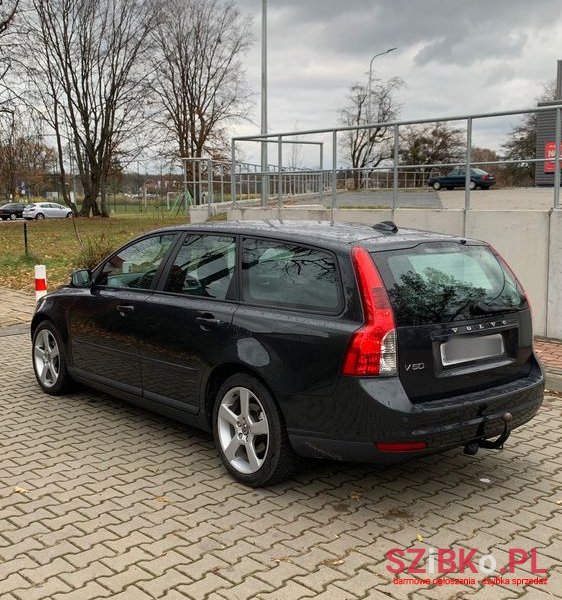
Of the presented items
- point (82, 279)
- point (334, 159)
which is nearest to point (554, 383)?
point (82, 279)

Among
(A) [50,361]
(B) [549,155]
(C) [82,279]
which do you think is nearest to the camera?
(C) [82,279]

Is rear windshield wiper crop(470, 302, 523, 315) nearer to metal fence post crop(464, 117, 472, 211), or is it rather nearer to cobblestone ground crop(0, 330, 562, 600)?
cobblestone ground crop(0, 330, 562, 600)

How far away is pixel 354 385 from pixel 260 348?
660 mm

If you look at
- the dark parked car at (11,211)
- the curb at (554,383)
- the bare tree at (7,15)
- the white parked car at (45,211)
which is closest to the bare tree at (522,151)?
the curb at (554,383)

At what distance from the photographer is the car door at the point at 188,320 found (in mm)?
4234

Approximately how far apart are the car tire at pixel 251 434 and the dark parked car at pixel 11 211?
178ft

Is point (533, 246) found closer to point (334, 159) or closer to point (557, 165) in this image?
point (557, 165)

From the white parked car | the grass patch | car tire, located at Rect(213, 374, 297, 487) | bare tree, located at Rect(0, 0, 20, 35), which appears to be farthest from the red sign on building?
the white parked car

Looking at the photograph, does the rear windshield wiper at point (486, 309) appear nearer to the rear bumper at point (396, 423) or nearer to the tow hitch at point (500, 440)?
the rear bumper at point (396, 423)

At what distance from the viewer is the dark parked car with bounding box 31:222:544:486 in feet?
11.5

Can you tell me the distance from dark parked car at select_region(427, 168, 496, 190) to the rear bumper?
576 centimetres

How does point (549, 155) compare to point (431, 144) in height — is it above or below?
below

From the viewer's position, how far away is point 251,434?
4.00 meters

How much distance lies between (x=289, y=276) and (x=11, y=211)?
181 feet
